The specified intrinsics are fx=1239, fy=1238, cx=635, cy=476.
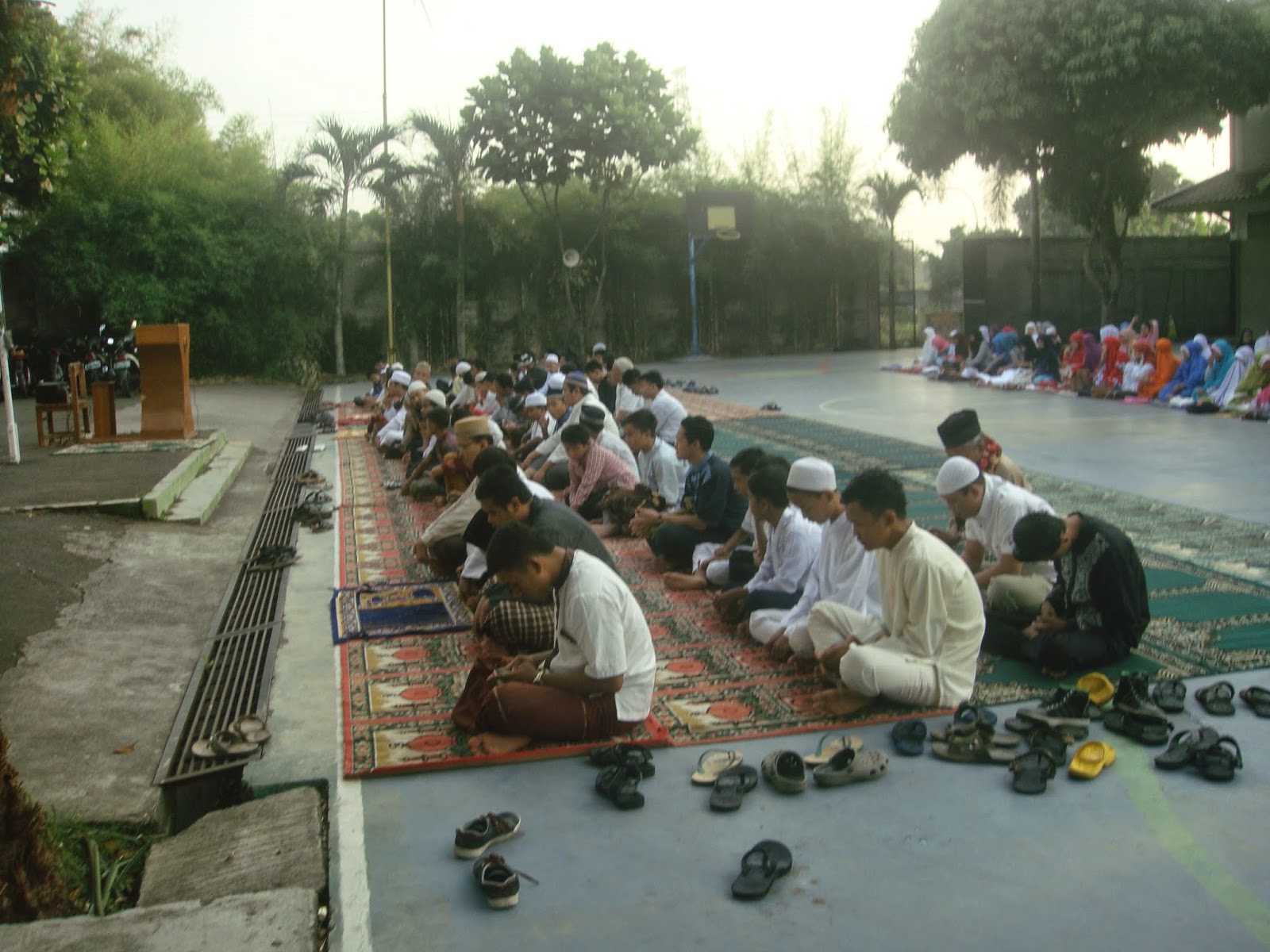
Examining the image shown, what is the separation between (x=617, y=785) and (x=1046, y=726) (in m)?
1.60

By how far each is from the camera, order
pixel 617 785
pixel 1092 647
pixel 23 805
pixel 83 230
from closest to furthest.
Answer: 1. pixel 23 805
2. pixel 617 785
3. pixel 1092 647
4. pixel 83 230

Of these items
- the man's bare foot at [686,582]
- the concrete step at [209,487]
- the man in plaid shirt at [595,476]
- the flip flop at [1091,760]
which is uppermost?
the man in plaid shirt at [595,476]

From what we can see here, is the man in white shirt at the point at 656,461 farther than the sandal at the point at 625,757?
Yes

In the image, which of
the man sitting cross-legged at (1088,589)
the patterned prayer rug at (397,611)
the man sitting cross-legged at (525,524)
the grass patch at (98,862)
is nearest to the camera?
the grass patch at (98,862)

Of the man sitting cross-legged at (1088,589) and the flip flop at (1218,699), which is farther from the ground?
the man sitting cross-legged at (1088,589)

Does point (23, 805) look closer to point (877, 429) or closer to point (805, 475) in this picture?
point (805, 475)

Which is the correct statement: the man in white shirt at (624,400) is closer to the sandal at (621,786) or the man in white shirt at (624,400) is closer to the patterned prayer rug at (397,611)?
the patterned prayer rug at (397,611)

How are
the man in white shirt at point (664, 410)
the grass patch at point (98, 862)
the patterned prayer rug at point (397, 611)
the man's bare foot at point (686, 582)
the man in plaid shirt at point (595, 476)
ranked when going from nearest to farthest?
the grass patch at point (98, 862)
the patterned prayer rug at point (397, 611)
the man's bare foot at point (686, 582)
the man in plaid shirt at point (595, 476)
the man in white shirt at point (664, 410)

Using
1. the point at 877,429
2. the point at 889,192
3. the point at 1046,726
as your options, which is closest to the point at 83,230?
the point at 877,429

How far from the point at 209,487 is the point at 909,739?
8470 millimetres

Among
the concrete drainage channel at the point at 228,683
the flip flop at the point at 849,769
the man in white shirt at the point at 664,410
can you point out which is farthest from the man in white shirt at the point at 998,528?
the man in white shirt at the point at 664,410

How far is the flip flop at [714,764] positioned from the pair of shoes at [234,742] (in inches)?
67.6

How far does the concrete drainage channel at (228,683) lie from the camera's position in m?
4.59

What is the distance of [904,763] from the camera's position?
4348mm
